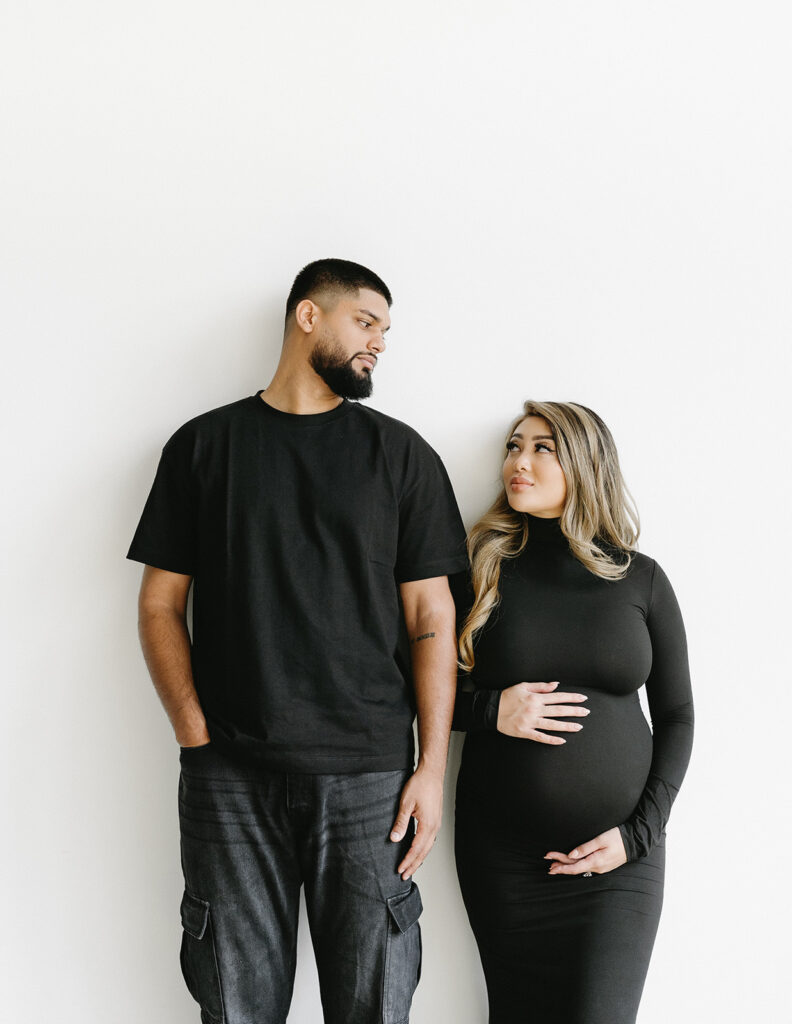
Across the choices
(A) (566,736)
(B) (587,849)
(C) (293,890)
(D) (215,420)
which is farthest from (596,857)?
(D) (215,420)

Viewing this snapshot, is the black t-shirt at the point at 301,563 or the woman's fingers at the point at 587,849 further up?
the black t-shirt at the point at 301,563

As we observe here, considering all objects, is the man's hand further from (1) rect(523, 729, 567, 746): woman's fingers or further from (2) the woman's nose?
(2) the woman's nose

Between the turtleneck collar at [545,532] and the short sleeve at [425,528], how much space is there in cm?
18

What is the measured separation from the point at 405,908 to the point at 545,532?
0.88m

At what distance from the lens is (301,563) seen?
5.22 ft

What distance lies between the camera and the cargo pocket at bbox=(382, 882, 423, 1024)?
5.00 ft

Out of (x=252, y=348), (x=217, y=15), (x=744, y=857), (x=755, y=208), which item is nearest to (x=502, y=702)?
(x=744, y=857)

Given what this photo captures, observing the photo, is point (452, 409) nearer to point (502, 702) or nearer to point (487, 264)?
point (487, 264)

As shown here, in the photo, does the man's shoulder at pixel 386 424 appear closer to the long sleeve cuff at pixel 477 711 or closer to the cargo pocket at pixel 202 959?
the long sleeve cuff at pixel 477 711

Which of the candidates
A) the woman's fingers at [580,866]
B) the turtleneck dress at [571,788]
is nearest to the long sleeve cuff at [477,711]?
the turtleneck dress at [571,788]

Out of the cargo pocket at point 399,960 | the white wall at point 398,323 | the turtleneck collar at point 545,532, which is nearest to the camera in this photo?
the cargo pocket at point 399,960

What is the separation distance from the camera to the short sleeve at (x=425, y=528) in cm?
165

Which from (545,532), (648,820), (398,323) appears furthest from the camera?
(398,323)

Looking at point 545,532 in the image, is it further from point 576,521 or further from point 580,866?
point 580,866
